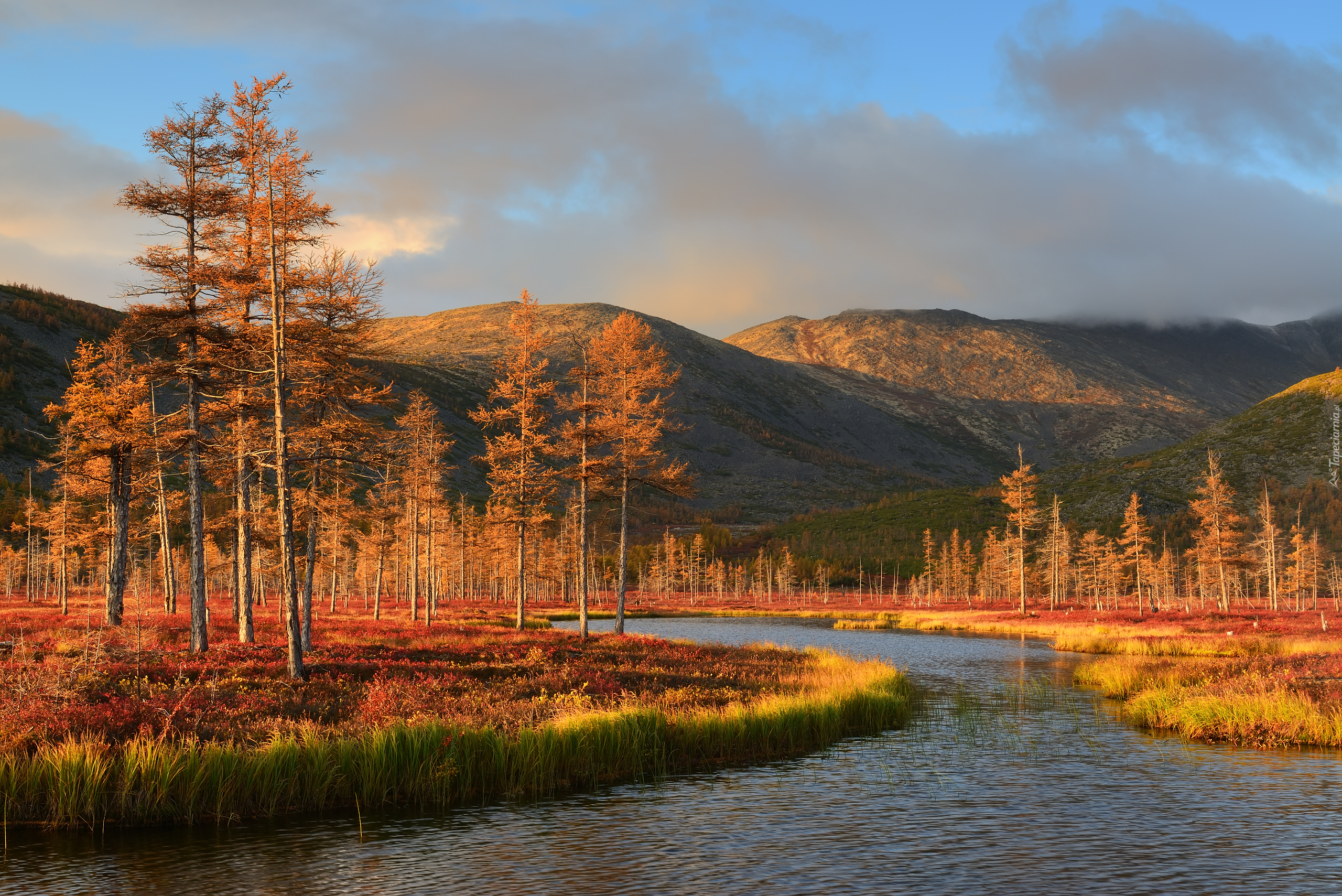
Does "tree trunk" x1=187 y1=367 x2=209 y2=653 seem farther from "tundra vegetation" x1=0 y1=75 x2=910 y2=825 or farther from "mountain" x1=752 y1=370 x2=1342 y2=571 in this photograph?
"mountain" x1=752 y1=370 x2=1342 y2=571

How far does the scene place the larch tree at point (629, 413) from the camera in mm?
47031

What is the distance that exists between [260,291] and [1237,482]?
616 feet

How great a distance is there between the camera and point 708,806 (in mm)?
15383

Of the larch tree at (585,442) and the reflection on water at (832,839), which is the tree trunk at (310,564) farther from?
the reflection on water at (832,839)

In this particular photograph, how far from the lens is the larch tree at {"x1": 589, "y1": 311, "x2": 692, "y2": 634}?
47.0m

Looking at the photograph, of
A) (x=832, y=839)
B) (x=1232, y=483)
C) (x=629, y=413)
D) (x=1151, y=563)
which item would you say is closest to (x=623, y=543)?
(x=629, y=413)

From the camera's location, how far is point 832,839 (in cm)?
1331

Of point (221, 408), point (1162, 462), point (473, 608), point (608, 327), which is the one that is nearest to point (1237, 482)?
point (1162, 462)

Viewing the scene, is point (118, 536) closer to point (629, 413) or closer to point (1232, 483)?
point (629, 413)

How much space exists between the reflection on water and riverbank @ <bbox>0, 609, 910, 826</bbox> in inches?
30.5

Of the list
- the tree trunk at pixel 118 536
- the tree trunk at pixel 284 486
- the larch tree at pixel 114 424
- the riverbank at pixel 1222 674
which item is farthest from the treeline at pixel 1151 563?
the tree trunk at pixel 284 486

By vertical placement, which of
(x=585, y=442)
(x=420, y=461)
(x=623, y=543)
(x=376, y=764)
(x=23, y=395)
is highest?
(x=23, y=395)

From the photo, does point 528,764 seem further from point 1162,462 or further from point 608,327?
point 1162,462

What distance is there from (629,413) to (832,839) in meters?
38.6
